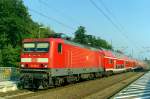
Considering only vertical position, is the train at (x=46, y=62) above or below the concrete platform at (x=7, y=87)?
above

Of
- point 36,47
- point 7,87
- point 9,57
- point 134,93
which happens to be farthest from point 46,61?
point 9,57

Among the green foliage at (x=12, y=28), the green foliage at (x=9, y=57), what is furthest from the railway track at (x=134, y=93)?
the green foliage at (x=12, y=28)

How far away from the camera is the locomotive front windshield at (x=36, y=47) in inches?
952

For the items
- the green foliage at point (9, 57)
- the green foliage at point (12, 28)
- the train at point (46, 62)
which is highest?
the green foliage at point (12, 28)

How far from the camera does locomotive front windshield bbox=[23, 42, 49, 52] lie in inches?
952

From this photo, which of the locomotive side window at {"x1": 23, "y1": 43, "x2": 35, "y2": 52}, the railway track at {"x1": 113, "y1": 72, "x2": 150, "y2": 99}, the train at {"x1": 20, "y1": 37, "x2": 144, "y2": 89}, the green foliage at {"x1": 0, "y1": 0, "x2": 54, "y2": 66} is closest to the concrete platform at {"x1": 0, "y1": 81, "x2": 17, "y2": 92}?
the train at {"x1": 20, "y1": 37, "x2": 144, "y2": 89}

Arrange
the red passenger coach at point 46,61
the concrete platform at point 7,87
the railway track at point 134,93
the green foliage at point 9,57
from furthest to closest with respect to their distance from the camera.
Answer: the green foliage at point 9,57
the red passenger coach at point 46,61
the concrete platform at point 7,87
the railway track at point 134,93

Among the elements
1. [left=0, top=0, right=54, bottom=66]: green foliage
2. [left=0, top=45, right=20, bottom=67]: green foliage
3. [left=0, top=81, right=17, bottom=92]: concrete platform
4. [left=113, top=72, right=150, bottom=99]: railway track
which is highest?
[left=0, top=0, right=54, bottom=66]: green foliage

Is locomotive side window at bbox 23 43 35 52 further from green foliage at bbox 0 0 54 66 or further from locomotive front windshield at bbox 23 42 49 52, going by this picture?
green foliage at bbox 0 0 54 66

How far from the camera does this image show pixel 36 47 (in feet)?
80.2

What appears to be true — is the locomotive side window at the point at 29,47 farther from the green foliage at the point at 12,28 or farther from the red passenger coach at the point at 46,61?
the green foliage at the point at 12,28

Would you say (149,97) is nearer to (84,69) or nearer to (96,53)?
(84,69)

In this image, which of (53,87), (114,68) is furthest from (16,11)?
(53,87)

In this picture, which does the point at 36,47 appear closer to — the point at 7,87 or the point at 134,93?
the point at 7,87
